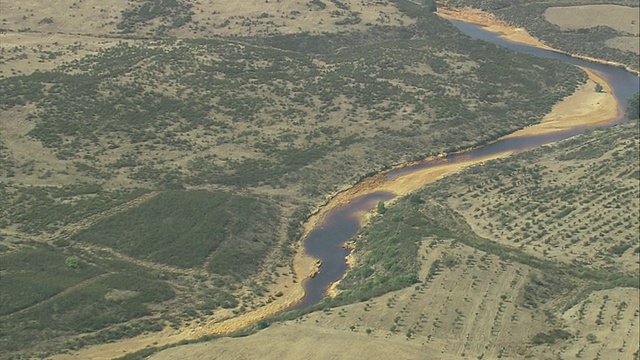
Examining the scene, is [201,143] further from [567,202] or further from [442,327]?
[442,327]

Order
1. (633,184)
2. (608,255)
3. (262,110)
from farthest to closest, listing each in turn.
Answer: (262,110)
(633,184)
(608,255)

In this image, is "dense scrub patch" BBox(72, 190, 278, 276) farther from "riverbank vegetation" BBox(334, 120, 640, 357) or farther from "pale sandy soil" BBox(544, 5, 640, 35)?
"pale sandy soil" BBox(544, 5, 640, 35)

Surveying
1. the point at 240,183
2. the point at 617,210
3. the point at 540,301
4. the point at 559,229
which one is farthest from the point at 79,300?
the point at 617,210

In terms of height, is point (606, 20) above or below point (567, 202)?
above

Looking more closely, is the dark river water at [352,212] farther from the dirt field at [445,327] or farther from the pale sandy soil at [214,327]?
the dirt field at [445,327]

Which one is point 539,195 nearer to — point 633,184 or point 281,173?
→ point 633,184

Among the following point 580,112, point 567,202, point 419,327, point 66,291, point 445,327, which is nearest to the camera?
point 419,327

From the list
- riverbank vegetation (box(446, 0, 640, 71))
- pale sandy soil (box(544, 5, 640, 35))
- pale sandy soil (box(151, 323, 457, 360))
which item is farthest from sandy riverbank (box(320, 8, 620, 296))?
pale sandy soil (box(151, 323, 457, 360))

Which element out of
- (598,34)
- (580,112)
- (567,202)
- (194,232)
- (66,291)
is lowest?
(194,232)

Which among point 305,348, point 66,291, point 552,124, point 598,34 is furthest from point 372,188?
point 598,34
